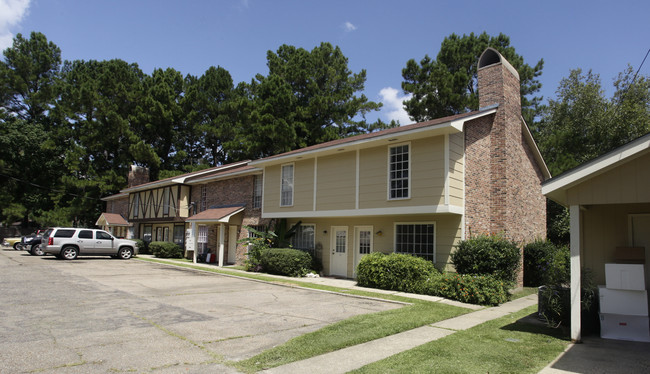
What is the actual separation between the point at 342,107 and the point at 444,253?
991 inches

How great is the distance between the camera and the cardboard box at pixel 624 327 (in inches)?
277

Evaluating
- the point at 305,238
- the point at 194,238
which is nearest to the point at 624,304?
the point at 305,238

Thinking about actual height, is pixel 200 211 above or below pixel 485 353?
above

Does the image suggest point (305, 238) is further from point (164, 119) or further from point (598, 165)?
point (164, 119)

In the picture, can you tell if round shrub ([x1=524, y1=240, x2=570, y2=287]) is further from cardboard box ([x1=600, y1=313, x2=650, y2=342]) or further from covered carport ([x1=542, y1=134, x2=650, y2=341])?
cardboard box ([x1=600, y1=313, x2=650, y2=342])

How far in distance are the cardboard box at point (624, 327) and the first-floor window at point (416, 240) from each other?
6.54m

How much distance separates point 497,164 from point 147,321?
1267 cm

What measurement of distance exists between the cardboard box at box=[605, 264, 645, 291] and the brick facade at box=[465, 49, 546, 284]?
617 cm

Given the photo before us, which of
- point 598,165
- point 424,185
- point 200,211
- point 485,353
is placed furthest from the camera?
point 200,211

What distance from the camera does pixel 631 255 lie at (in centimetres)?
859

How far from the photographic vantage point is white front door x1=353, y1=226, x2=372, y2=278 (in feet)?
52.5

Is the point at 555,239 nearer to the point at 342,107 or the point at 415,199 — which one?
the point at 415,199

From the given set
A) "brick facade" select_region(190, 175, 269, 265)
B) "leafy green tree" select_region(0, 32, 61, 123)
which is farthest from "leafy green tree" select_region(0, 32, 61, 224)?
"brick facade" select_region(190, 175, 269, 265)

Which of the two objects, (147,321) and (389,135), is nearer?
(147,321)
